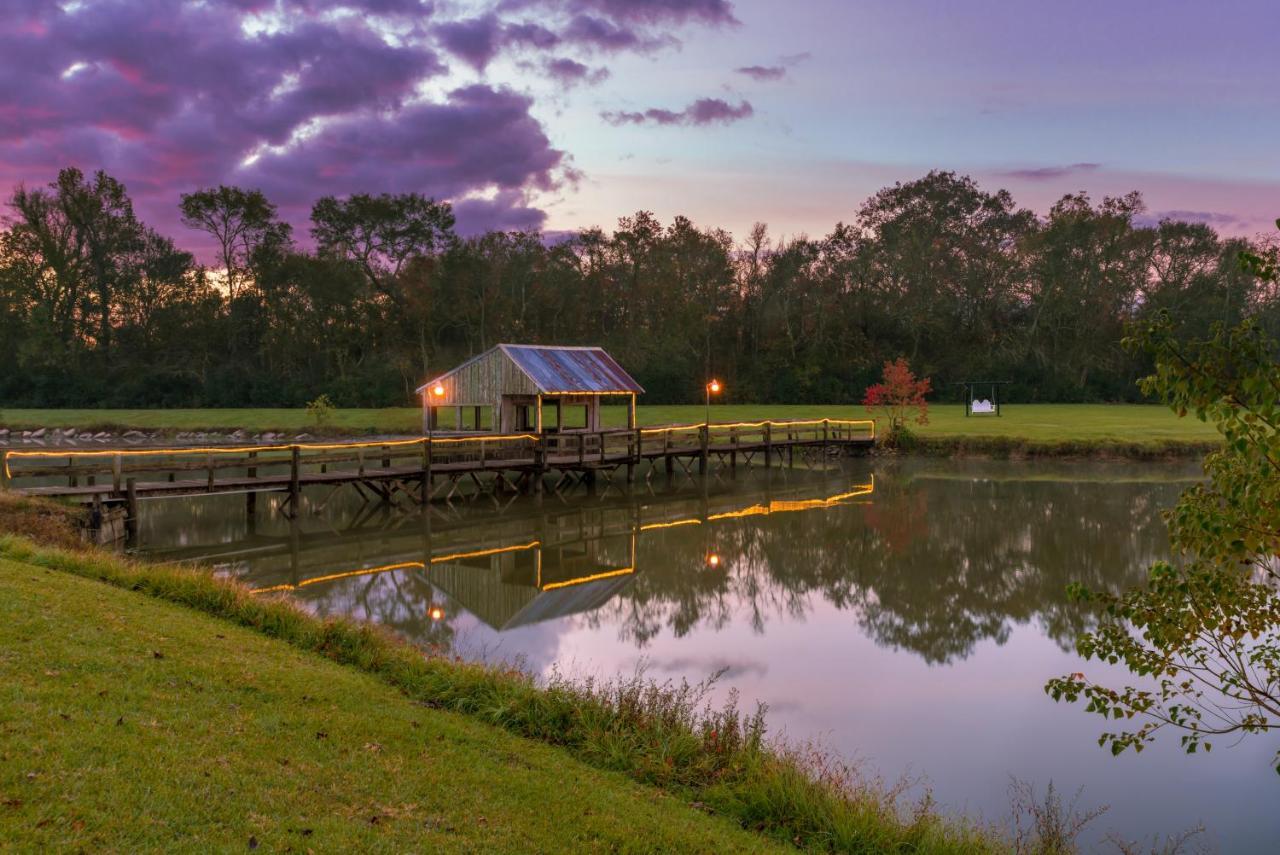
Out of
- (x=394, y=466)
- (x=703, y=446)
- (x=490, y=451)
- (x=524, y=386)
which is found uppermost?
(x=524, y=386)

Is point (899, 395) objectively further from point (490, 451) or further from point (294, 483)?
point (294, 483)

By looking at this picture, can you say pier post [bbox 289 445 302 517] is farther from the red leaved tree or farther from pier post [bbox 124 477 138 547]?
the red leaved tree

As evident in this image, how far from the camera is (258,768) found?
6375 millimetres

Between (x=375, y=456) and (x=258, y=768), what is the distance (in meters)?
20.4

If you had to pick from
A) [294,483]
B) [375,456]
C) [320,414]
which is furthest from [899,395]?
[320,414]

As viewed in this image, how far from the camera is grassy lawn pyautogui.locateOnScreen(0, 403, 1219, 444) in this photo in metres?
44.3

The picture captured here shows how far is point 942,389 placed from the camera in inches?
2702

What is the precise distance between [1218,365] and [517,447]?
2668 centimetres

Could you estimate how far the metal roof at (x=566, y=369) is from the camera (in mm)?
31641

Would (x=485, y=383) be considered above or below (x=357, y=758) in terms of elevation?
above

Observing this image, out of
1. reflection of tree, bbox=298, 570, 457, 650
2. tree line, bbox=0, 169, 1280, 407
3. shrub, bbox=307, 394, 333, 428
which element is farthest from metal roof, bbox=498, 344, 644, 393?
tree line, bbox=0, 169, 1280, 407

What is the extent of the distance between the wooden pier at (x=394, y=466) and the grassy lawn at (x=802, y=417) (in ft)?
36.4

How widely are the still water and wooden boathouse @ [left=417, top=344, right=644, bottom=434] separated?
4.27 meters

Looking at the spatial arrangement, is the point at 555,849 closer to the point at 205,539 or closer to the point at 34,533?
the point at 34,533
